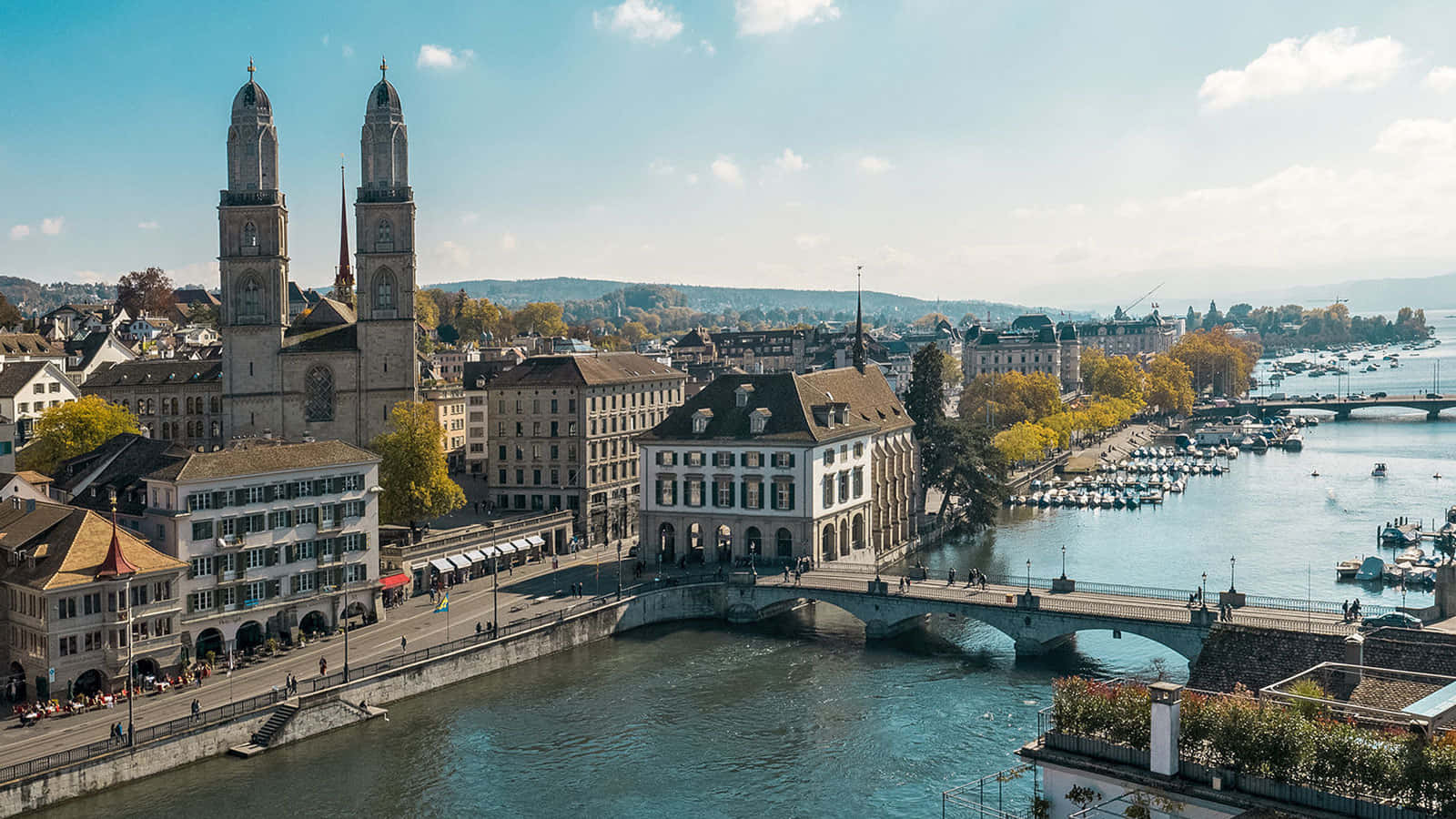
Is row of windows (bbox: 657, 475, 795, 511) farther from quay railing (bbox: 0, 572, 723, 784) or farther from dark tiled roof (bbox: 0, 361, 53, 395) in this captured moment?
dark tiled roof (bbox: 0, 361, 53, 395)

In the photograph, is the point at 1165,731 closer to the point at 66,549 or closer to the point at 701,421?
the point at 66,549

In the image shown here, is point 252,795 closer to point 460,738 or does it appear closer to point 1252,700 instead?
point 460,738

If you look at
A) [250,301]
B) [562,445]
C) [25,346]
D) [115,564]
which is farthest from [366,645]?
[25,346]

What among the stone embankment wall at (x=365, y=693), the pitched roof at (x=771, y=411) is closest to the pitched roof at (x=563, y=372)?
the pitched roof at (x=771, y=411)

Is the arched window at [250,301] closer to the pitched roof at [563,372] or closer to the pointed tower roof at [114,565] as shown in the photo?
the pitched roof at [563,372]

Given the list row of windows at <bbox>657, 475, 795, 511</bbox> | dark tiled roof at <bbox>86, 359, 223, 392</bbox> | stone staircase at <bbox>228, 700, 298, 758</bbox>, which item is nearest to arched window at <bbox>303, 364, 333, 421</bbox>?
dark tiled roof at <bbox>86, 359, 223, 392</bbox>

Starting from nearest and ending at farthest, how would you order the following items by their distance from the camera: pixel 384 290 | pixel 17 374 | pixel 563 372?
pixel 384 290 → pixel 563 372 → pixel 17 374
